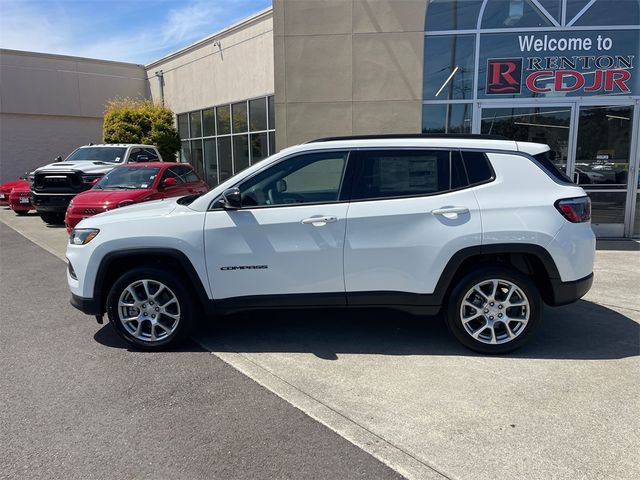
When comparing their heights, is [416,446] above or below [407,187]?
below

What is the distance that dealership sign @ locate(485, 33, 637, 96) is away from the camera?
350 inches

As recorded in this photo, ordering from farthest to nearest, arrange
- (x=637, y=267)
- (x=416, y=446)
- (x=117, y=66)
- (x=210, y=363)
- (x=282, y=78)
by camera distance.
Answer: (x=117, y=66) → (x=282, y=78) → (x=637, y=267) → (x=210, y=363) → (x=416, y=446)

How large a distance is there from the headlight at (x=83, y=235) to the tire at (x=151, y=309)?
46cm

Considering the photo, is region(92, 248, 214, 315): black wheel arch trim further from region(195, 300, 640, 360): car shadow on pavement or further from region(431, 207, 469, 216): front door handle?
region(431, 207, 469, 216): front door handle

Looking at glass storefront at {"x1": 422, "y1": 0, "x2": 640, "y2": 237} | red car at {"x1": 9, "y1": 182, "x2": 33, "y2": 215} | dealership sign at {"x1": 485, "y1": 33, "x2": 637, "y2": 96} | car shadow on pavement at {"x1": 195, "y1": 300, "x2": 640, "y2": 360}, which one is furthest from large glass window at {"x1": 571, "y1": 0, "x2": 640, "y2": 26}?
red car at {"x1": 9, "y1": 182, "x2": 33, "y2": 215}

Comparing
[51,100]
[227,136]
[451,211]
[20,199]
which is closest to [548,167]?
[451,211]

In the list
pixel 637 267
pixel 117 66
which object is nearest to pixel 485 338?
pixel 637 267

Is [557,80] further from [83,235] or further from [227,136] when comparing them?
[227,136]

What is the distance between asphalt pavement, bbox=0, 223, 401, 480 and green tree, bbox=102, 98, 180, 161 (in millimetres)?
14104

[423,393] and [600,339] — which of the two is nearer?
[423,393]

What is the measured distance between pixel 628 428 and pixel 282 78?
8.57m

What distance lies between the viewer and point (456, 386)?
3.51 meters

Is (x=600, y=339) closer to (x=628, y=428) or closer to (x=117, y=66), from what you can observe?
(x=628, y=428)

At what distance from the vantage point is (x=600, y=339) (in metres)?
4.39
